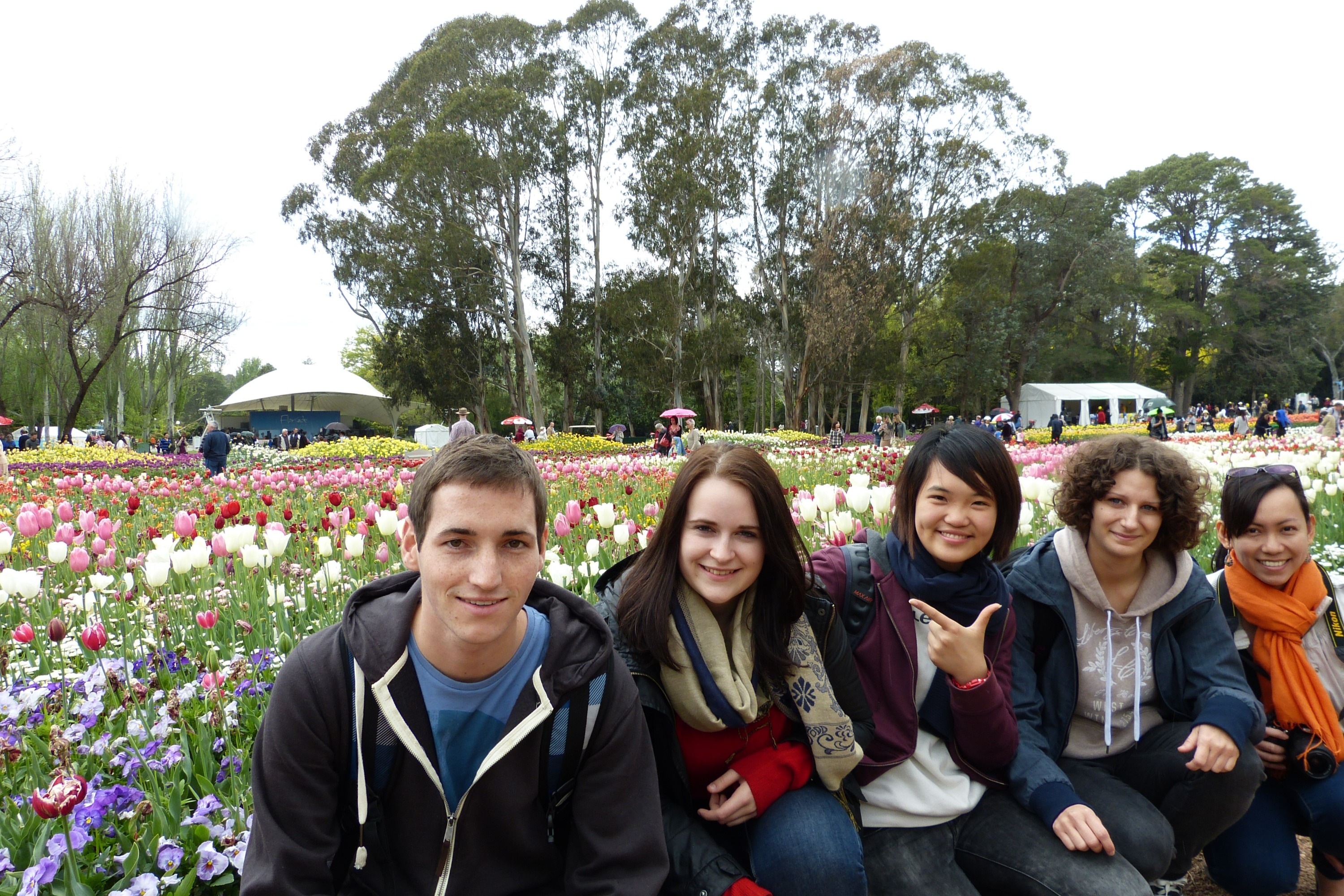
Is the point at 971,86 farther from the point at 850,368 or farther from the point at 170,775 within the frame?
the point at 170,775

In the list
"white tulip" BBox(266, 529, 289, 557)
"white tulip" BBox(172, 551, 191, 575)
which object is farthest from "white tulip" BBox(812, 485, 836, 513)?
"white tulip" BBox(172, 551, 191, 575)

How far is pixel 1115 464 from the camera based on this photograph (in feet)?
7.14

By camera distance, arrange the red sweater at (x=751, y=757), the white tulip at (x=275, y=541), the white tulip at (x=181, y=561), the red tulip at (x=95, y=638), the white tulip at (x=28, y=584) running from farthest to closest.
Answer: the white tulip at (x=275, y=541)
the white tulip at (x=181, y=561)
the white tulip at (x=28, y=584)
the red tulip at (x=95, y=638)
the red sweater at (x=751, y=757)

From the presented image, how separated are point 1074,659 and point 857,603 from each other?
0.64 meters

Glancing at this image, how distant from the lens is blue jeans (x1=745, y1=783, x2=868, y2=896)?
1.64 metres

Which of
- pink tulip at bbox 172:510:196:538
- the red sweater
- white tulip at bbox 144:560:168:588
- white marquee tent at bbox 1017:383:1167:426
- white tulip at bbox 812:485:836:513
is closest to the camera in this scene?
the red sweater

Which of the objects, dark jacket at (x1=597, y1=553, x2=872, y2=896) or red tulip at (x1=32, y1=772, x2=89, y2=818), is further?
dark jacket at (x1=597, y1=553, x2=872, y2=896)

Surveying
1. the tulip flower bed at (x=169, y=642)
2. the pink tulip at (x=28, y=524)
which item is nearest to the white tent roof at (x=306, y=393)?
the tulip flower bed at (x=169, y=642)

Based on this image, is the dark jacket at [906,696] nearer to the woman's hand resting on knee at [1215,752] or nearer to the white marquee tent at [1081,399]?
the woman's hand resting on knee at [1215,752]

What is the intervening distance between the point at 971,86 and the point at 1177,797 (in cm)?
3291

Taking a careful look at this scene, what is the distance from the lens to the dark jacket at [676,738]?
1.62 metres

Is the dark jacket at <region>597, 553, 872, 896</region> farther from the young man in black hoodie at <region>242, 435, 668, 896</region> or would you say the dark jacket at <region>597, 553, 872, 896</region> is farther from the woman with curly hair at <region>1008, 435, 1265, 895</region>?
the woman with curly hair at <region>1008, 435, 1265, 895</region>

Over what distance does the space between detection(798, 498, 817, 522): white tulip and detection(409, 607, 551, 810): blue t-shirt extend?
231 cm

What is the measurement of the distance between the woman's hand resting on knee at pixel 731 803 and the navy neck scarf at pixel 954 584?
625 mm
